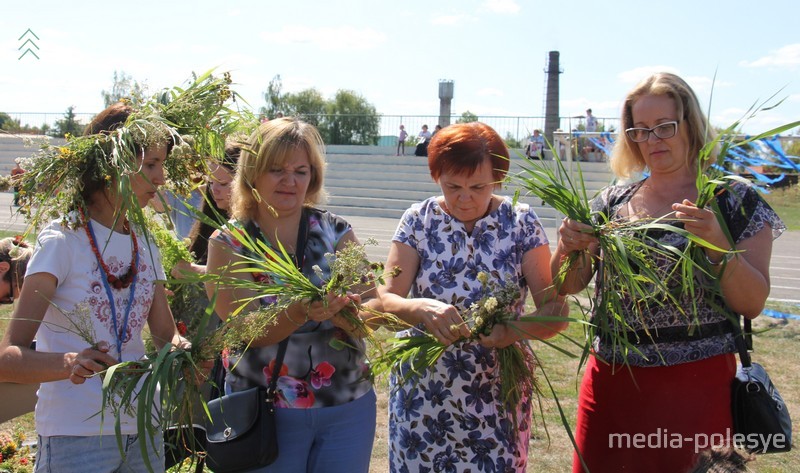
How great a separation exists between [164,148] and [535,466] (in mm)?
2992

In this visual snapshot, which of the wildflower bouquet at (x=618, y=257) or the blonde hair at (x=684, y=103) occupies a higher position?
the blonde hair at (x=684, y=103)

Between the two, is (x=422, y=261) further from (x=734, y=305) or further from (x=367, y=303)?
(x=734, y=305)

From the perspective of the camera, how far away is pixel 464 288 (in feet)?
8.89

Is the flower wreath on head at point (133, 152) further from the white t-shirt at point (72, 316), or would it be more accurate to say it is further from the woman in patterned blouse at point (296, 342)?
the woman in patterned blouse at point (296, 342)

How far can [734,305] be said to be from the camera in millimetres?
2363

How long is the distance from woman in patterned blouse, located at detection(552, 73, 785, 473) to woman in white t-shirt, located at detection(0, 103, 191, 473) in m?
1.44

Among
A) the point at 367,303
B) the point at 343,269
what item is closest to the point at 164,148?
the point at 343,269

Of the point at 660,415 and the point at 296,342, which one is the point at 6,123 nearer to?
the point at 296,342

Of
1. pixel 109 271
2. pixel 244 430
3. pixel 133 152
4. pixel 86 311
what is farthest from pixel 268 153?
pixel 244 430

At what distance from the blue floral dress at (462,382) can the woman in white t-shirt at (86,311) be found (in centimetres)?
92

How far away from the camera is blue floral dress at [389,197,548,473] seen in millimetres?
2682

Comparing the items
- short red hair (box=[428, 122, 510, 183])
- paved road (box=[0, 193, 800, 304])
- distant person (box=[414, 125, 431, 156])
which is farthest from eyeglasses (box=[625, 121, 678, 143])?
distant person (box=[414, 125, 431, 156])

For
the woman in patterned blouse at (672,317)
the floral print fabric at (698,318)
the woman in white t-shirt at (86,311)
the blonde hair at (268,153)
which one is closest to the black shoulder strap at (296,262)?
the blonde hair at (268,153)

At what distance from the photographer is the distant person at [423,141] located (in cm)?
2942
